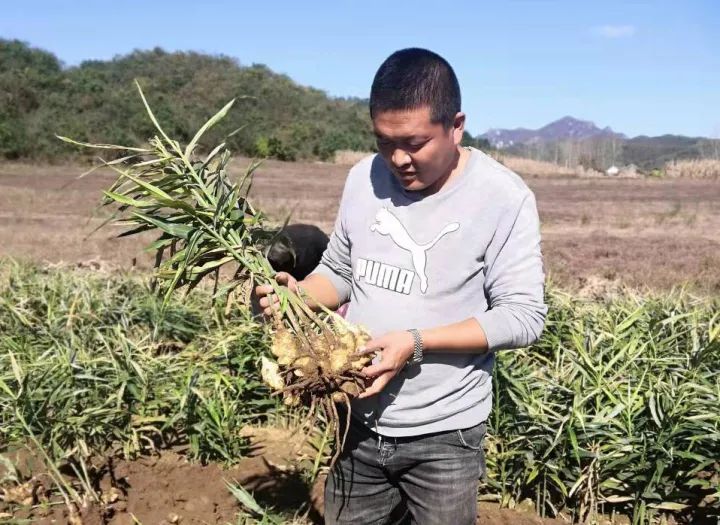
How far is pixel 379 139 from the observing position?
1.64m

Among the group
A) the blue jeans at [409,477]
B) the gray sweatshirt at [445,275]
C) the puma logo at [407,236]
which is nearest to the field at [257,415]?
the blue jeans at [409,477]

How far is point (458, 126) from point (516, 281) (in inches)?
15.2

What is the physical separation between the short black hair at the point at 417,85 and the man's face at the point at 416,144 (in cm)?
2

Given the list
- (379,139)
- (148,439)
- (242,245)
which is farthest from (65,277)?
(379,139)

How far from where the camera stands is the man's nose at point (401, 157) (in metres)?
1.62

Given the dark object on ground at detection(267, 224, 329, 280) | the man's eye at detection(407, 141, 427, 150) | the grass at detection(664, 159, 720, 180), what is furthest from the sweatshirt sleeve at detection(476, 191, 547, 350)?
the grass at detection(664, 159, 720, 180)

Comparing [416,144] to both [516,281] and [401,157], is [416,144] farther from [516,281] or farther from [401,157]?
[516,281]

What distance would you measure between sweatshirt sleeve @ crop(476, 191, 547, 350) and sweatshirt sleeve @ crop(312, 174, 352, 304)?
0.45 meters

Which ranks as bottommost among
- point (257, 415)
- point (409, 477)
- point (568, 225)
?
point (257, 415)

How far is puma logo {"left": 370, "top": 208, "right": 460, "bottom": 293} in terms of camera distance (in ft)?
5.60

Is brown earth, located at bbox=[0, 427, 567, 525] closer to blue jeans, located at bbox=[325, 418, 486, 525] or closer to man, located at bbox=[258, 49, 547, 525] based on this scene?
blue jeans, located at bbox=[325, 418, 486, 525]

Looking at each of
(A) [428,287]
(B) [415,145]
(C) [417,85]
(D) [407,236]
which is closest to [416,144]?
(B) [415,145]

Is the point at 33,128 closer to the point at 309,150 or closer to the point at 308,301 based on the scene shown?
the point at 309,150

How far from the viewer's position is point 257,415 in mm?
3623
